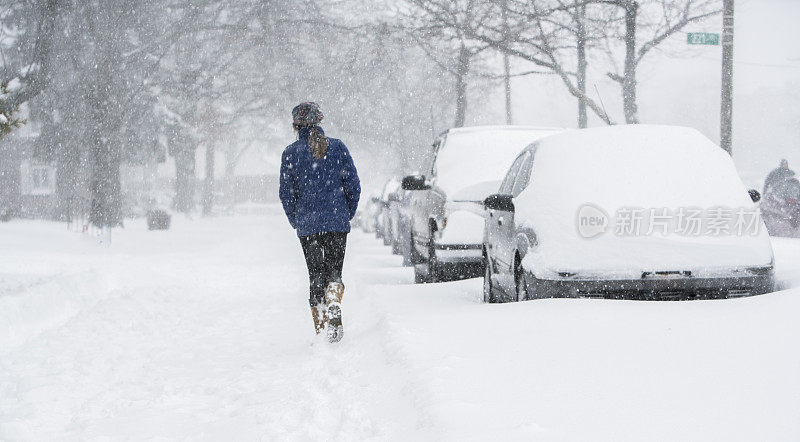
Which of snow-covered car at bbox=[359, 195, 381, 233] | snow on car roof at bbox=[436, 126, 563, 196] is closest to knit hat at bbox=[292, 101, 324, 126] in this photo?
snow on car roof at bbox=[436, 126, 563, 196]

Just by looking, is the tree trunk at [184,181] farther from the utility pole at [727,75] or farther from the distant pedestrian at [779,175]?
the distant pedestrian at [779,175]

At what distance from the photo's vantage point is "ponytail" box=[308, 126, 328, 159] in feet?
21.1

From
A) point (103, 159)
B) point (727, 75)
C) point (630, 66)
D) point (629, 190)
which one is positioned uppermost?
point (630, 66)

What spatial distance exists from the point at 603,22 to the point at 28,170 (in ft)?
118

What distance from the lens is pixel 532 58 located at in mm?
17703

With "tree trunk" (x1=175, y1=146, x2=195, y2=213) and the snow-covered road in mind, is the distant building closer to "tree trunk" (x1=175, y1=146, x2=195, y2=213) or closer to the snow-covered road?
"tree trunk" (x1=175, y1=146, x2=195, y2=213)

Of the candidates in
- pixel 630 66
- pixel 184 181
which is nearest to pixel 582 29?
pixel 630 66

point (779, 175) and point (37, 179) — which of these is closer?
point (779, 175)

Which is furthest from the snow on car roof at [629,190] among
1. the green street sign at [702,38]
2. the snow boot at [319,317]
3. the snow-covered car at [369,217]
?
the snow-covered car at [369,217]

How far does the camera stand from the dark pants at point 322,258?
656cm

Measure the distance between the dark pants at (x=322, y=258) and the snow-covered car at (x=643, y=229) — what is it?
138cm

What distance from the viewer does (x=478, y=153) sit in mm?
10070

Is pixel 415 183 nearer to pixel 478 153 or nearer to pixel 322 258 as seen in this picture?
pixel 478 153

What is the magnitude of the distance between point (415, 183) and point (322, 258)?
3200 millimetres
